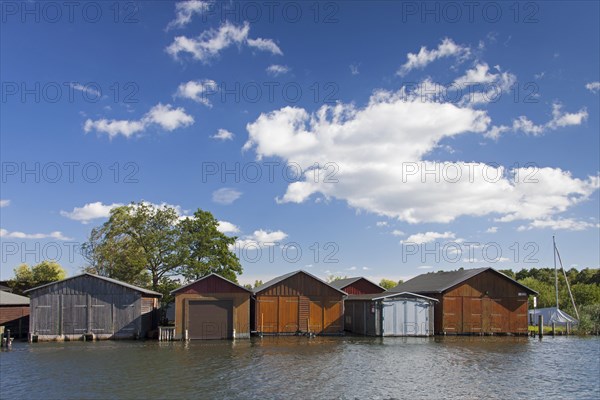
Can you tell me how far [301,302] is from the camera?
4450 cm

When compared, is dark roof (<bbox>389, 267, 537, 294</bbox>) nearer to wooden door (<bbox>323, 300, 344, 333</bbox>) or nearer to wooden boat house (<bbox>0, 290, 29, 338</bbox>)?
wooden door (<bbox>323, 300, 344, 333</bbox>)

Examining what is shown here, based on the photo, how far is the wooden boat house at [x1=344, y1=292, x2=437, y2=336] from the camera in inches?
1721

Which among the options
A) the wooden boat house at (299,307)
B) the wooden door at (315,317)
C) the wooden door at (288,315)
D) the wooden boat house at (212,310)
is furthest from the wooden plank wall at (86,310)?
the wooden door at (315,317)

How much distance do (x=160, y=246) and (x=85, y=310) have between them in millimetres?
16706

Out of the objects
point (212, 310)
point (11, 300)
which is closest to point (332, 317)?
point (212, 310)

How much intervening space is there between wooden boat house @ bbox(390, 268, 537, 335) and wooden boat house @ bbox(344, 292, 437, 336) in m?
2.68

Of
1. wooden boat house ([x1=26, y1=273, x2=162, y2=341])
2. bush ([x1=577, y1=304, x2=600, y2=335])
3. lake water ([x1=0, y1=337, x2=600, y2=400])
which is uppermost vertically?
wooden boat house ([x1=26, y1=273, x2=162, y2=341])

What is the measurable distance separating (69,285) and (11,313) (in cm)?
767

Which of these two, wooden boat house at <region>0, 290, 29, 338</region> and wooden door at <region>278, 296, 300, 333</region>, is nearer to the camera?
wooden boat house at <region>0, 290, 29, 338</region>

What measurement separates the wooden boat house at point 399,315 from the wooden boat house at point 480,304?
106 inches

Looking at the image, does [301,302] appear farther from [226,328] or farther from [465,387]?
[465,387]

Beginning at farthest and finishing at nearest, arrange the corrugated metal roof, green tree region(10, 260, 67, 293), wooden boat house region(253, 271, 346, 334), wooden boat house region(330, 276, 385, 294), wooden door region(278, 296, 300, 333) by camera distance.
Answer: green tree region(10, 260, 67, 293) → wooden boat house region(330, 276, 385, 294) → wooden door region(278, 296, 300, 333) → wooden boat house region(253, 271, 346, 334) → the corrugated metal roof

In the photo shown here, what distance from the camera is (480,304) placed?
47562 millimetres

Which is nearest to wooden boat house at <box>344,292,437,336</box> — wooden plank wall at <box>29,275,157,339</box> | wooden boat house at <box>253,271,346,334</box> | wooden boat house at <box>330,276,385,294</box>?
wooden boat house at <box>253,271,346,334</box>
